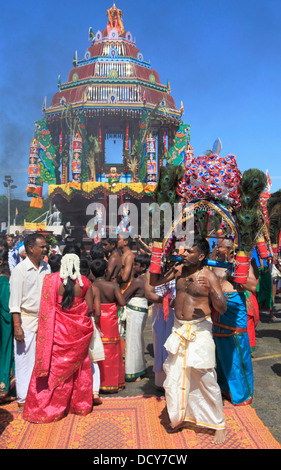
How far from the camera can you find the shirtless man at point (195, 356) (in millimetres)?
3875

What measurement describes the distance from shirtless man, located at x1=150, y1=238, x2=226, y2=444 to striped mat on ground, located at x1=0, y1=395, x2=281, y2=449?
0.16 meters

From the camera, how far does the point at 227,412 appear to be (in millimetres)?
4539

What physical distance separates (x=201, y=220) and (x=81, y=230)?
23.3m

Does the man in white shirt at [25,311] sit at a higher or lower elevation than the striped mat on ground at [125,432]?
higher

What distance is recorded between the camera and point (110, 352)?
5.33 metres

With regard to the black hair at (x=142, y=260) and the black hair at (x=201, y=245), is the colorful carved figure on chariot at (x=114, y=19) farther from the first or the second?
the black hair at (x=201, y=245)

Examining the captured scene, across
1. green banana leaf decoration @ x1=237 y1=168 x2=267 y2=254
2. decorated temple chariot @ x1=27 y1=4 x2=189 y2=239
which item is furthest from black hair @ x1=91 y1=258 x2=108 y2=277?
decorated temple chariot @ x1=27 y1=4 x2=189 y2=239

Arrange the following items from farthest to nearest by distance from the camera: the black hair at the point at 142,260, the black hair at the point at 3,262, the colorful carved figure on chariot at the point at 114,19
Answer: the colorful carved figure on chariot at the point at 114,19
the black hair at the point at 142,260
the black hair at the point at 3,262

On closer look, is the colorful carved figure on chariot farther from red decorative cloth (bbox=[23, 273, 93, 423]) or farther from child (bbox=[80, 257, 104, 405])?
red decorative cloth (bbox=[23, 273, 93, 423])

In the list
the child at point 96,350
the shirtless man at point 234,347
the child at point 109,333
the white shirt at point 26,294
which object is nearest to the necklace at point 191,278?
the shirtless man at point 234,347

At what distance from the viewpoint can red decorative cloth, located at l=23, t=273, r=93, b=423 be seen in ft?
14.2

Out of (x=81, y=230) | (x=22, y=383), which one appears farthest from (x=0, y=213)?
(x=22, y=383)

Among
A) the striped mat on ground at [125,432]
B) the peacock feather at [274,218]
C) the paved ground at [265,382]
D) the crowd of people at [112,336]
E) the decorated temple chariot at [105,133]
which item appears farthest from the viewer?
the decorated temple chariot at [105,133]
